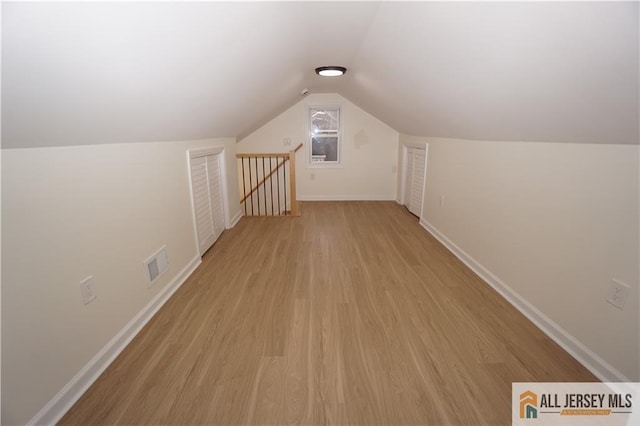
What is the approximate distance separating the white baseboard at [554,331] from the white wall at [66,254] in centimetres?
287

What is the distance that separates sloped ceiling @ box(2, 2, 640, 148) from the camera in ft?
3.13

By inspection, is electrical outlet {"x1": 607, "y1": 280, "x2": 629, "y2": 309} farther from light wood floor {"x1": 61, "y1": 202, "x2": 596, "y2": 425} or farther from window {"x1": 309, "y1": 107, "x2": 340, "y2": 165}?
window {"x1": 309, "y1": 107, "x2": 340, "y2": 165}

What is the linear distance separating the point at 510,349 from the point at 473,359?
0.96ft

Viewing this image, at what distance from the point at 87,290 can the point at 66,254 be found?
0.26 m

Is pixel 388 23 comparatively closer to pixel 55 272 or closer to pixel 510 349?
pixel 510 349

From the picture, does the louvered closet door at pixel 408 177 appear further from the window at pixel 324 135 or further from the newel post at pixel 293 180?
the newel post at pixel 293 180

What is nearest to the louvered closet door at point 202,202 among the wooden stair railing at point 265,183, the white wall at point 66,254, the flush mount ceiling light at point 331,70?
the white wall at point 66,254

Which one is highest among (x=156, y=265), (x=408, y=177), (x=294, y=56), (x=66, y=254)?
(x=294, y=56)

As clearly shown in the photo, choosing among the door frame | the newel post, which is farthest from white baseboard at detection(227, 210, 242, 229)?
the newel post

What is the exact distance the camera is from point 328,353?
69.4 inches

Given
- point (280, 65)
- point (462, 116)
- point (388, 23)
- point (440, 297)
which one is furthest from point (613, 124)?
point (280, 65)

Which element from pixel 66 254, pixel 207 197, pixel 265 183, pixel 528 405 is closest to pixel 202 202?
pixel 207 197

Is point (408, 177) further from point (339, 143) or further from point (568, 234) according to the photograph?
point (568, 234)

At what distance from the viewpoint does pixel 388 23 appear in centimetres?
187
